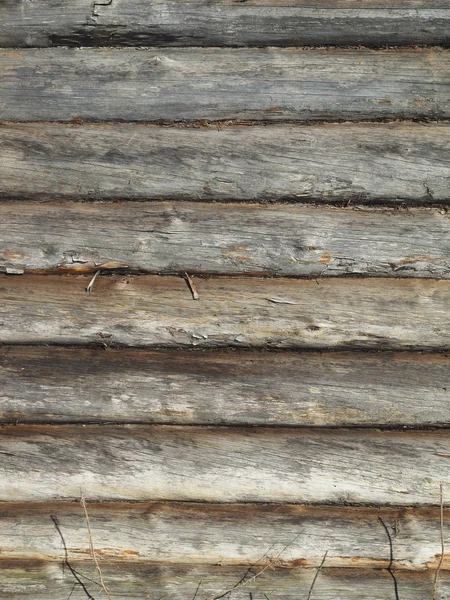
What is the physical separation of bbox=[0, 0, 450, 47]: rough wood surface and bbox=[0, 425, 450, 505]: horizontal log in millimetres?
1309

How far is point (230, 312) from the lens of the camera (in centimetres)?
198

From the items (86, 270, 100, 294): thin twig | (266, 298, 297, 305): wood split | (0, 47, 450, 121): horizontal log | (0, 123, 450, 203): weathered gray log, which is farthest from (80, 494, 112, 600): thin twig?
(0, 47, 450, 121): horizontal log

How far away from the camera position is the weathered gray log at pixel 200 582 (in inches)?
79.5

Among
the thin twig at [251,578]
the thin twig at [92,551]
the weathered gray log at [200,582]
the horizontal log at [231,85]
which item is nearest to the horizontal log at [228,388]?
the thin twig at [92,551]

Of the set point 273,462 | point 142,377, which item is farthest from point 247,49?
point 273,462

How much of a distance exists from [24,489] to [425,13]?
2.07 meters

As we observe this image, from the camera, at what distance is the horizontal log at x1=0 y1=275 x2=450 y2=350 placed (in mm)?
1964

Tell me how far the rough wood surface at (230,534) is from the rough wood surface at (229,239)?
2.66 ft

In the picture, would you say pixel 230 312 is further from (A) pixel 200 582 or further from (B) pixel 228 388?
(A) pixel 200 582

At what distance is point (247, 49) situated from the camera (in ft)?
6.55

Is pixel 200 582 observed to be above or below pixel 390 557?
below

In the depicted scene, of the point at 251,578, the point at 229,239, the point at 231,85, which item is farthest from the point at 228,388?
the point at 231,85

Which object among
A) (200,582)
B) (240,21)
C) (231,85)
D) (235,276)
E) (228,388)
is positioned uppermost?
(240,21)

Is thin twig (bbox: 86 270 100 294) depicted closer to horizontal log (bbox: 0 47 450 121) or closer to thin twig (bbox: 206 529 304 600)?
horizontal log (bbox: 0 47 450 121)
